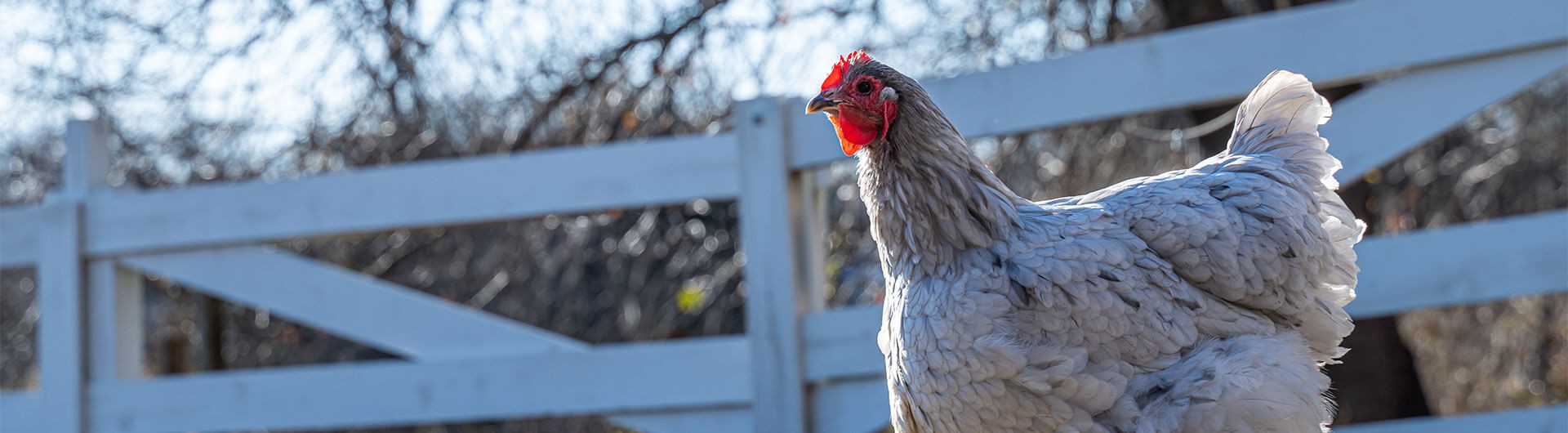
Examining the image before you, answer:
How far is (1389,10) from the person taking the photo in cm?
289

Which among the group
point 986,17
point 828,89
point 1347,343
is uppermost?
point 986,17

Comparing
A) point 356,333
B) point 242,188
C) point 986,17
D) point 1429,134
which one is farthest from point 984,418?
point 986,17

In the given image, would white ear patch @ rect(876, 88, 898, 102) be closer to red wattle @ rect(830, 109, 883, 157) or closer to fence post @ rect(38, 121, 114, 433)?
red wattle @ rect(830, 109, 883, 157)

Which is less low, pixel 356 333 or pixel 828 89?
pixel 828 89

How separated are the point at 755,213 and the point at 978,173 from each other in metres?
1.19

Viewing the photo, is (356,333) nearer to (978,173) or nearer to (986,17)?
(978,173)

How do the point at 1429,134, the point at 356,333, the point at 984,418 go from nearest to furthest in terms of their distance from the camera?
the point at 984,418, the point at 1429,134, the point at 356,333

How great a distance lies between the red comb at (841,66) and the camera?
2.38m

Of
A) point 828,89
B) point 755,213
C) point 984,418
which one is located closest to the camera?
point 984,418

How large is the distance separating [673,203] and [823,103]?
131 centimetres

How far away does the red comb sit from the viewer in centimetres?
238

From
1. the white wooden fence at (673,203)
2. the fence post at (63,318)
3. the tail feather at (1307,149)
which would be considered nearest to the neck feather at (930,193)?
the tail feather at (1307,149)

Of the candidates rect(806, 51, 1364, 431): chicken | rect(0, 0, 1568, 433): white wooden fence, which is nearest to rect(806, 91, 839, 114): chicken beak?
rect(806, 51, 1364, 431): chicken

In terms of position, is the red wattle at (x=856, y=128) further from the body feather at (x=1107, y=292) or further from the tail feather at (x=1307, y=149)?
the tail feather at (x=1307, y=149)
